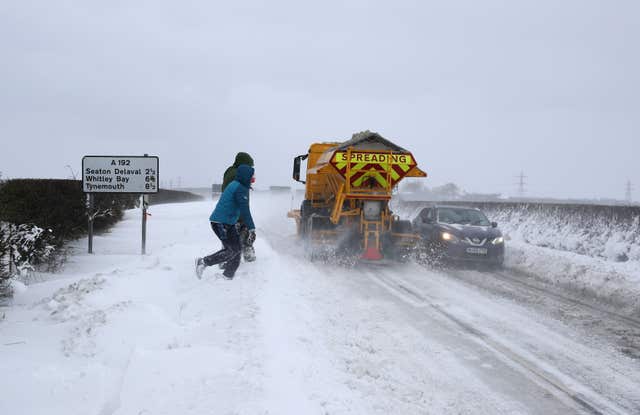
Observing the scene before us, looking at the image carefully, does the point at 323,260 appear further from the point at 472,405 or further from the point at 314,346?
the point at 472,405

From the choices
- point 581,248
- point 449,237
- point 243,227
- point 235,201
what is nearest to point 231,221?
point 235,201

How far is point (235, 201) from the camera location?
732 centimetres

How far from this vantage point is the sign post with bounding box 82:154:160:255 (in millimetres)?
10281

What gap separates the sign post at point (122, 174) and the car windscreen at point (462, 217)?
733 cm

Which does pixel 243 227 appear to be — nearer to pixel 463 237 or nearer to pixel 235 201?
pixel 235 201

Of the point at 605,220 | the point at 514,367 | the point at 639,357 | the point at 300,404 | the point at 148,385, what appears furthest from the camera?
→ the point at 605,220

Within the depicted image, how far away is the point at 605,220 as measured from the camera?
13.0 meters

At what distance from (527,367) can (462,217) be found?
28.1 feet

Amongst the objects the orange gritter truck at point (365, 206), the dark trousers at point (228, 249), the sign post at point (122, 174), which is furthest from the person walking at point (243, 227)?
the orange gritter truck at point (365, 206)

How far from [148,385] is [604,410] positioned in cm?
355

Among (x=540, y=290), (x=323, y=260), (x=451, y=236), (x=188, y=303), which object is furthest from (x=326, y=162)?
(x=188, y=303)

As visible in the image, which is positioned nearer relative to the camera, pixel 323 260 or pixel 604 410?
pixel 604 410

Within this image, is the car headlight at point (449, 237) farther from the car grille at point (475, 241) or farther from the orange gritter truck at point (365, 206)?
the orange gritter truck at point (365, 206)

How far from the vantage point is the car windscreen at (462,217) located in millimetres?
12622
